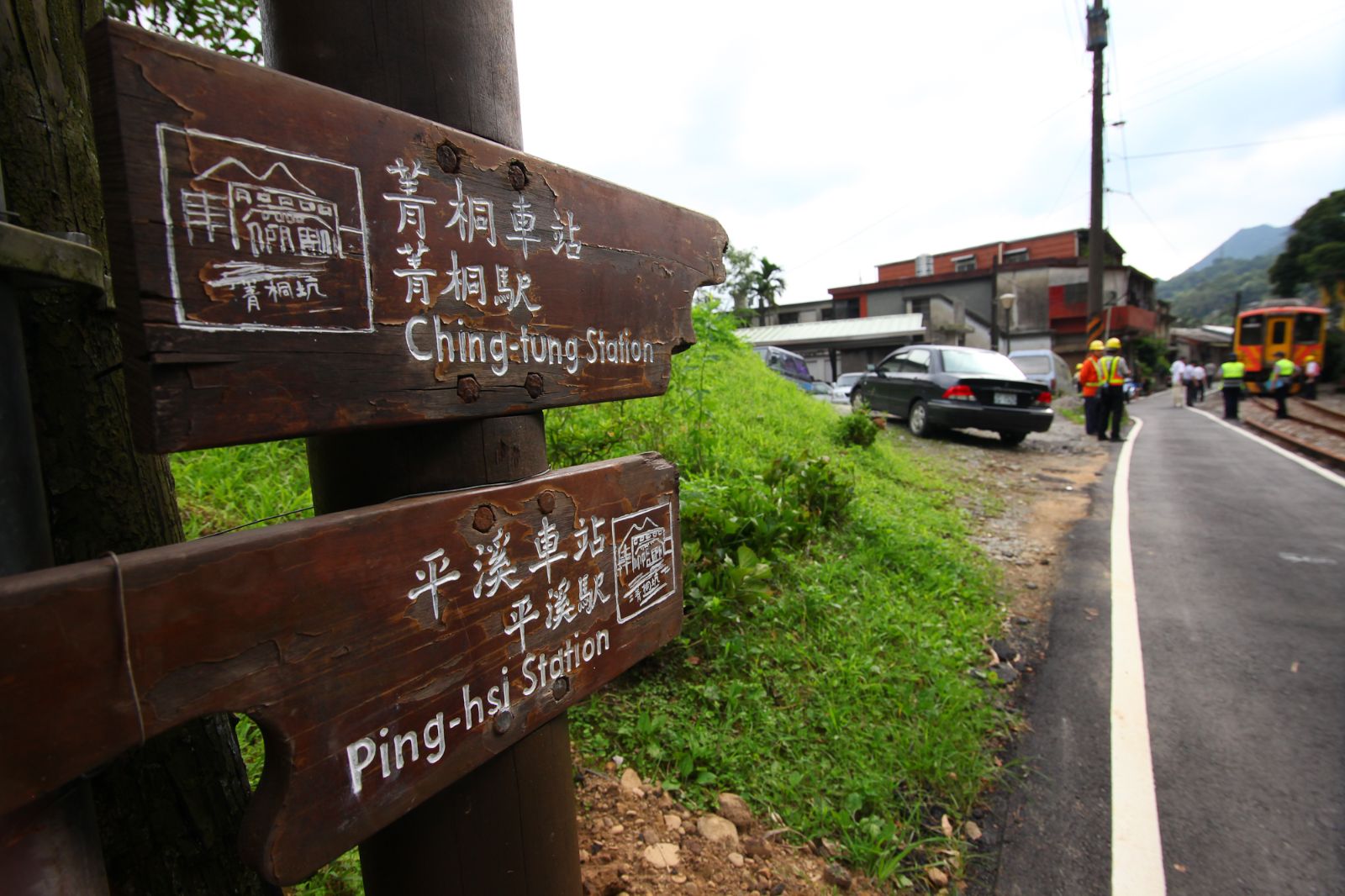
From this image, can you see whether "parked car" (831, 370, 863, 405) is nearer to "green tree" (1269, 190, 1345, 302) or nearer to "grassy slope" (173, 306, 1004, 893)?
"grassy slope" (173, 306, 1004, 893)

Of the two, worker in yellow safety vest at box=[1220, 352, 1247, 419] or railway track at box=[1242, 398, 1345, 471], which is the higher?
worker in yellow safety vest at box=[1220, 352, 1247, 419]

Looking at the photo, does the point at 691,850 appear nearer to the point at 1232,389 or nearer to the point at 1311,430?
the point at 1311,430

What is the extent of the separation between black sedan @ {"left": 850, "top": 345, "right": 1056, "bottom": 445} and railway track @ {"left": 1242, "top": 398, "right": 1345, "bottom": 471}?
11.1ft

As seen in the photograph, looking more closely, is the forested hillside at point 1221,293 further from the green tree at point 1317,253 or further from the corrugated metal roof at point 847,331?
the corrugated metal roof at point 847,331

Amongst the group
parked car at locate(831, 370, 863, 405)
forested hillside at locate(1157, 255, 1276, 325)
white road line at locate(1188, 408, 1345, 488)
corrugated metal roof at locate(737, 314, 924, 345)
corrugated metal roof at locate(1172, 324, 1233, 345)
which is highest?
forested hillside at locate(1157, 255, 1276, 325)

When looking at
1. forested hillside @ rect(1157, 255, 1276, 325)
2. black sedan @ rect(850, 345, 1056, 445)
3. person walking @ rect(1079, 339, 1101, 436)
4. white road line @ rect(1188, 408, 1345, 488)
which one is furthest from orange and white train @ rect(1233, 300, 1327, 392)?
forested hillside @ rect(1157, 255, 1276, 325)

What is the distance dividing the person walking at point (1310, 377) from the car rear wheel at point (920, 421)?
16116 millimetres

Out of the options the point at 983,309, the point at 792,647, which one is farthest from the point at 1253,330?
the point at 792,647

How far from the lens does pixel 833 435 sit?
7.76 metres

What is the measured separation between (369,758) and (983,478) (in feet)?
27.7

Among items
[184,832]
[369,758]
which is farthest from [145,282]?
[184,832]

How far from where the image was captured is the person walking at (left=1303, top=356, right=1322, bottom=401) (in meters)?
19.7

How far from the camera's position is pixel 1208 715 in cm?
325

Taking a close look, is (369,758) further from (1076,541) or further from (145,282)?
(1076,541)
